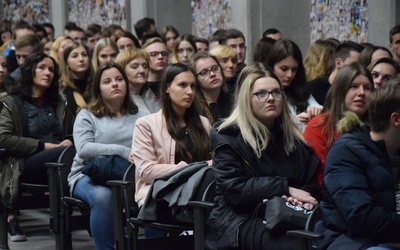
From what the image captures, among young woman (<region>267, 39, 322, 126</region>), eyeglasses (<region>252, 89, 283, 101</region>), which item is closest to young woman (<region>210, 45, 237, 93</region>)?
young woman (<region>267, 39, 322, 126</region>)

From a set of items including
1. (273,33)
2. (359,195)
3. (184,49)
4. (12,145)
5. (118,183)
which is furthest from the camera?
(273,33)

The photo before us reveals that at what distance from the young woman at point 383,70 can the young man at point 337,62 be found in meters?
1.10

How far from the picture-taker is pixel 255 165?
272 inches

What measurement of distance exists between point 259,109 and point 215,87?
2589 mm

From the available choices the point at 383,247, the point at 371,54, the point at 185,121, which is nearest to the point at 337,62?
the point at 371,54

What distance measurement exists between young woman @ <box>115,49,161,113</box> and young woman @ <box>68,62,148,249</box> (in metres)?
0.84

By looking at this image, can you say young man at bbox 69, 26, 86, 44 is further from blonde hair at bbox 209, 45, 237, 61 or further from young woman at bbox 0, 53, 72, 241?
young woman at bbox 0, 53, 72, 241

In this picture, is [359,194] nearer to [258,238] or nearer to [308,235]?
[308,235]

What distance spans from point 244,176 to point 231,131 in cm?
31

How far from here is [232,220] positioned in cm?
686

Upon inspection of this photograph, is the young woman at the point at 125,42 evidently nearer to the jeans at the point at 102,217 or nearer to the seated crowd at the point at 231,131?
the seated crowd at the point at 231,131

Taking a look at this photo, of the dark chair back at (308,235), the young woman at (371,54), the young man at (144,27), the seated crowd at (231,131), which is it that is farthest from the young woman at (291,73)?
the young man at (144,27)

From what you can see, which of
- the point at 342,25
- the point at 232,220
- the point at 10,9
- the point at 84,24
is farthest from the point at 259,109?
the point at 10,9

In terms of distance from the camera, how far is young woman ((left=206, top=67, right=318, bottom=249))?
6770mm
